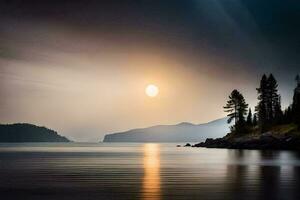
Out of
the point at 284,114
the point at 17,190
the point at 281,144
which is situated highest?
the point at 284,114

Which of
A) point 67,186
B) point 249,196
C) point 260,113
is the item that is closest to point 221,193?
point 249,196

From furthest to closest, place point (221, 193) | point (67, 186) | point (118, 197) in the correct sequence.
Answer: point (67, 186) → point (221, 193) → point (118, 197)

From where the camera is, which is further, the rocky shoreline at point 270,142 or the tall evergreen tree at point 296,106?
the tall evergreen tree at point 296,106

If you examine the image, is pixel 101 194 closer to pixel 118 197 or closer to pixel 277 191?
pixel 118 197

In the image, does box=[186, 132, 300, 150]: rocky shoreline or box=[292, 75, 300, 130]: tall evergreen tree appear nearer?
box=[186, 132, 300, 150]: rocky shoreline

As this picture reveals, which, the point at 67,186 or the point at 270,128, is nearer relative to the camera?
the point at 67,186

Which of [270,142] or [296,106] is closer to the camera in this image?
[270,142]

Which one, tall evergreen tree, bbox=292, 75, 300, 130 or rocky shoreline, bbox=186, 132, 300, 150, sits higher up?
tall evergreen tree, bbox=292, 75, 300, 130

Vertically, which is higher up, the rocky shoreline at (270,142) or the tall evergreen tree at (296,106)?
the tall evergreen tree at (296,106)

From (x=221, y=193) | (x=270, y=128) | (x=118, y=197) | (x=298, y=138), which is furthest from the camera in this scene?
(x=270, y=128)

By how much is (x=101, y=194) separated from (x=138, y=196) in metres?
3.39

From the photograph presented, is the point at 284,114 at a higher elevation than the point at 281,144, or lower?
higher

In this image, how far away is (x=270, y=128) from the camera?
18025 cm

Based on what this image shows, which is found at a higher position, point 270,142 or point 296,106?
point 296,106
